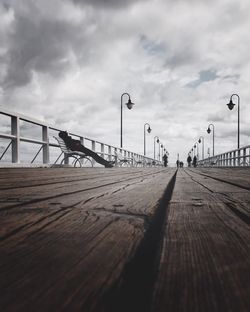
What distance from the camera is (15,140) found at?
633 cm

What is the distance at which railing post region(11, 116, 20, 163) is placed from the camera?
6297 mm

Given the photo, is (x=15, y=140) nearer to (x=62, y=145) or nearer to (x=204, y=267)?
(x=62, y=145)

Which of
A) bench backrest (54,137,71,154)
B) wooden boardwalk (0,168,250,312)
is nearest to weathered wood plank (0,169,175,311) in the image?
wooden boardwalk (0,168,250,312)

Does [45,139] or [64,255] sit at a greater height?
[45,139]

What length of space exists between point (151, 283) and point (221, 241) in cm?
30

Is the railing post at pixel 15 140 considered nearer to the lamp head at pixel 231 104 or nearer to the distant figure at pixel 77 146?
the distant figure at pixel 77 146

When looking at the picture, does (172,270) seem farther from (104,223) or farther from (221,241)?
(104,223)

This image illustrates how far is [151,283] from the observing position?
443 mm

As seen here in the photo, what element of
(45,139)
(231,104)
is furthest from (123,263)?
(231,104)

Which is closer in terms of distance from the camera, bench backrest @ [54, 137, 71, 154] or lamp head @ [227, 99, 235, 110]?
bench backrest @ [54, 137, 71, 154]

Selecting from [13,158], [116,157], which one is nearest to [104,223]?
[13,158]

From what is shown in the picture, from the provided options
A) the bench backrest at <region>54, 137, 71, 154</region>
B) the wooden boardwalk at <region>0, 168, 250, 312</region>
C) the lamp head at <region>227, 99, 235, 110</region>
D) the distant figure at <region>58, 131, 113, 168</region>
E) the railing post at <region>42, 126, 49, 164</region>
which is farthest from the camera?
the lamp head at <region>227, 99, 235, 110</region>

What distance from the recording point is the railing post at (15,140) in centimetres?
630

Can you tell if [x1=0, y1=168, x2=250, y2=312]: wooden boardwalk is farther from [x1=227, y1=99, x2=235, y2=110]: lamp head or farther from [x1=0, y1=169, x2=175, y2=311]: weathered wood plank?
[x1=227, y1=99, x2=235, y2=110]: lamp head
